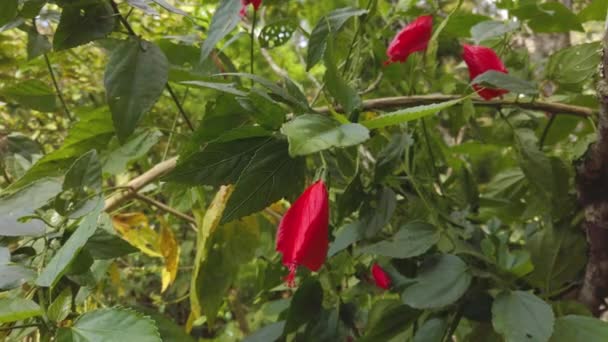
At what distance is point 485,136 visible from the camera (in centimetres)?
67

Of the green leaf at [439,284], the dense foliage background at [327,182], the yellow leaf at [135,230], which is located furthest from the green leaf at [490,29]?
the yellow leaf at [135,230]

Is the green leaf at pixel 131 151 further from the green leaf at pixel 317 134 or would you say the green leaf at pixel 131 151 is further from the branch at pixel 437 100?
the green leaf at pixel 317 134

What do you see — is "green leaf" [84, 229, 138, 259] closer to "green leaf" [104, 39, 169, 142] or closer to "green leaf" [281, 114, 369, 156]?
"green leaf" [104, 39, 169, 142]

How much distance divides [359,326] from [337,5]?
0.40 meters

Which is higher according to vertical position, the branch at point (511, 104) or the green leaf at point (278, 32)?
the green leaf at point (278, 32)

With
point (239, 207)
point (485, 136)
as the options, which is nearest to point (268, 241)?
point (485, 136)

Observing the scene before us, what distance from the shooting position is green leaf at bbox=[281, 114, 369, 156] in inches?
10.7

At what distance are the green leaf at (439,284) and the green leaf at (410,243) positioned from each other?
24 mm

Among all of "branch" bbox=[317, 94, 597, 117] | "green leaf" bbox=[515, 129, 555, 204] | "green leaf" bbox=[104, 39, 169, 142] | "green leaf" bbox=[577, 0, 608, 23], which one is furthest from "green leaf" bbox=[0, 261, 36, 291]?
"green leaf" bbox=[577, 0, 608, 23]

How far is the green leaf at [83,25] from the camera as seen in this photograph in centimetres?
40

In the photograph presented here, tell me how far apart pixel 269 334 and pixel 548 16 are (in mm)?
421

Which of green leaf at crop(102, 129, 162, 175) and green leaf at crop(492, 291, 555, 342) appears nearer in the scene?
green leaf at crop(492, 291, 555, 342)

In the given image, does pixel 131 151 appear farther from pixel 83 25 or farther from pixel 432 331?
pixel 432 331

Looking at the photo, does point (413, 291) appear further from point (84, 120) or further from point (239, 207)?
point (84, 120)
